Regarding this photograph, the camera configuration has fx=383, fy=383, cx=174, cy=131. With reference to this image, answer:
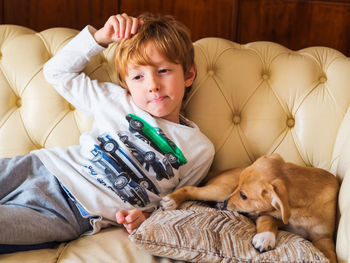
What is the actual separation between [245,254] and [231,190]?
14.3 inches

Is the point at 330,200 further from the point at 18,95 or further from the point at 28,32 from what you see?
the point at 28,32

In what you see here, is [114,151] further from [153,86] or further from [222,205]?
[222,205]

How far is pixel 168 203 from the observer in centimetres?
132

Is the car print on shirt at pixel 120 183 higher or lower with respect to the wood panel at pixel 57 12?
lower

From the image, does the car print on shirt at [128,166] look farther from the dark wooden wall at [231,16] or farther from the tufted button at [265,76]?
the dark wooden wall at [231,16]

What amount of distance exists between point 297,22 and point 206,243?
157cm

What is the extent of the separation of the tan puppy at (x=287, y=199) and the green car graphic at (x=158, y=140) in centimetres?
13

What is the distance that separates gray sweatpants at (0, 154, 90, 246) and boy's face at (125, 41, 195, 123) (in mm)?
436

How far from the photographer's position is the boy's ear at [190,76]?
157 cm

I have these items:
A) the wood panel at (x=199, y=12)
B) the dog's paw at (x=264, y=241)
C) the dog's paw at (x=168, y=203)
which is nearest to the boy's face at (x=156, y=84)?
the dog's paw at (x=168, y=203)

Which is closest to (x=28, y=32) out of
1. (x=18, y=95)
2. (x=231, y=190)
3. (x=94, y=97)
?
(x=18, y=95)

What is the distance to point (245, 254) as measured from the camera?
107cm

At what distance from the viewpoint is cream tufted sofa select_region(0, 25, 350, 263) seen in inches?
61.2

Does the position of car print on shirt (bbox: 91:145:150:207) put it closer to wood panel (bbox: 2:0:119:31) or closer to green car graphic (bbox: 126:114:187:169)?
green car graphic (bbox: 126:114:187:169)
